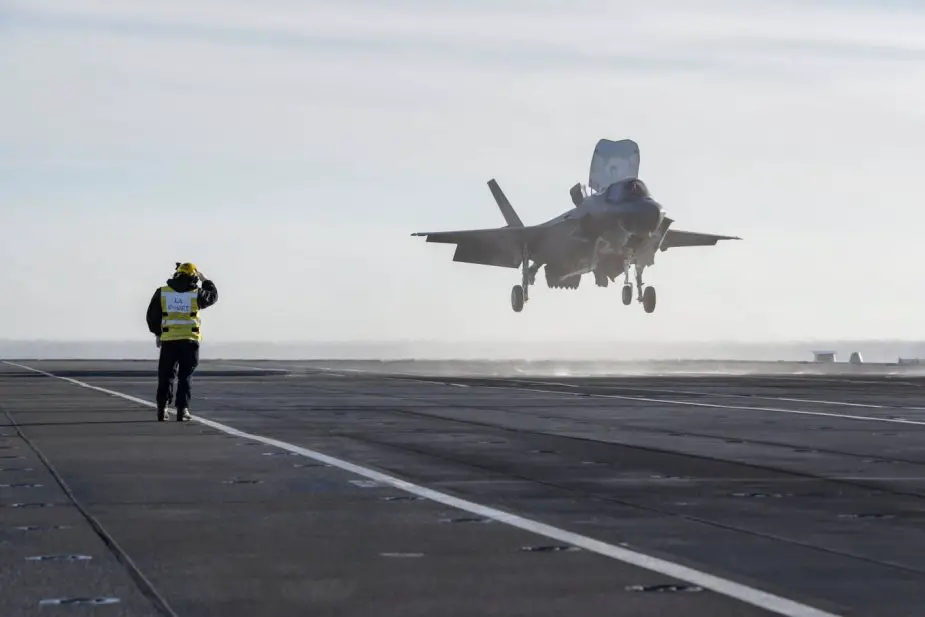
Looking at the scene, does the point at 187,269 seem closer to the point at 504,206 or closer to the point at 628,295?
the point at 628,295

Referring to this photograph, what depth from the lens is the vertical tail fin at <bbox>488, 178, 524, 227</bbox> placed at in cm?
7250

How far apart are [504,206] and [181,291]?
52015 mm

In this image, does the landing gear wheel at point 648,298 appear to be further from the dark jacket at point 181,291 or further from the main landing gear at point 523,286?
the dark jacket at point 181,291

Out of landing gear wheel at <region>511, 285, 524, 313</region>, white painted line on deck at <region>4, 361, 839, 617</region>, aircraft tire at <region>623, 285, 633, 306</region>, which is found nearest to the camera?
white painted line on deck at <region>4, 361, 839, 617</region>

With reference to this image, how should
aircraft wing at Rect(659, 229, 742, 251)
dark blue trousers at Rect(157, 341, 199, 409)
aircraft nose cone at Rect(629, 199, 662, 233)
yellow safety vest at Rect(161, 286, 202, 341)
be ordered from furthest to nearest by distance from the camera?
aircraft wing at Rect(659, 229, 742, 251) < aircraft nose cone at Rect(629, 199, 662, 233) < yellow safety vest at Rect(161, 286, 202, 341) < dark blue trousers at Rect(157, 341, 199, 409)

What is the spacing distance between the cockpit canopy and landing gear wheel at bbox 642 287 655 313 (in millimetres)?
7038

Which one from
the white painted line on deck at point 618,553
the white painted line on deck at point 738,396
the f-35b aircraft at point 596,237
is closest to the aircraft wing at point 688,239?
the f-35b aircraft at point 596,237

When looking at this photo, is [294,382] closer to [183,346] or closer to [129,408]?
[129,408]

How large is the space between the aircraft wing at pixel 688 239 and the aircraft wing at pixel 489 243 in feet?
25.0

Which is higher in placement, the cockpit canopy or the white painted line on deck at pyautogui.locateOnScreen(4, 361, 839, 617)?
the cockpit canopy

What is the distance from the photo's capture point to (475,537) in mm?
10062

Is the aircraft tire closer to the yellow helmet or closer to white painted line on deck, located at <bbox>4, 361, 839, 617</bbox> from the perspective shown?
the yellow helmet

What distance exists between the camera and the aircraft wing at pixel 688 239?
72000 mm

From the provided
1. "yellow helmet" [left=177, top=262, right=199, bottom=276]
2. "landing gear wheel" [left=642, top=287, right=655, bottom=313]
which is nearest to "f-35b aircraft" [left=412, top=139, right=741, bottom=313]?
"landing gear wheel" [left=642, top=287, right=655, bottom=313]
